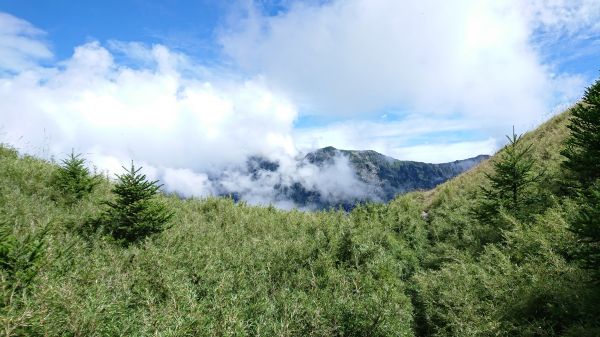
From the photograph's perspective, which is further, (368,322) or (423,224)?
(423,224)

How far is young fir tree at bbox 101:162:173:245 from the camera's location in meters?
12.2

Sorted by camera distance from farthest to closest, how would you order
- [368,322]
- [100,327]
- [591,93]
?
[591,93], [368,322], [100,327]

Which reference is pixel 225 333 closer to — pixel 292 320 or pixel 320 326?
Result: pixel 292 320

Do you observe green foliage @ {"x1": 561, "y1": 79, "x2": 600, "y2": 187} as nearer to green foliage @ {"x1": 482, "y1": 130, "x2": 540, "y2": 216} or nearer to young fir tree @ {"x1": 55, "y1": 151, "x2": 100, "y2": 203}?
green foliage @ {"x1": 482, "y1": 130, "x2": 540, "y2": 216}

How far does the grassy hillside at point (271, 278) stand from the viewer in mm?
6082

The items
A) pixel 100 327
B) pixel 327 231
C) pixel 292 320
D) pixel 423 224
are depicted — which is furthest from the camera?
pixel 423 224

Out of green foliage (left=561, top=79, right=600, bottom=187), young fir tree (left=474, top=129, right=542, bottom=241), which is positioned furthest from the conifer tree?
green foliage (left=561, top=79, right=600, bottom=187)

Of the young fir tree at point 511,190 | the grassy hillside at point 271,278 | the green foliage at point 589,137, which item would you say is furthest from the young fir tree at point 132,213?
the green foliage at point 589,137

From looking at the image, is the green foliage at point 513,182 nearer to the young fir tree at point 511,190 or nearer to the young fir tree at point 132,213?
the young fir tree at point 511,190

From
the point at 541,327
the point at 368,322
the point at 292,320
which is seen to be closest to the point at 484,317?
the point at 541,327

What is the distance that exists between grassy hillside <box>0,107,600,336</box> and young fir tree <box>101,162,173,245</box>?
659 mm

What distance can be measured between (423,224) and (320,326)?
698 inches

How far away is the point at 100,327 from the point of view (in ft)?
17.8

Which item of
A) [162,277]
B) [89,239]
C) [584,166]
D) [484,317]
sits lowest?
[484,317]
